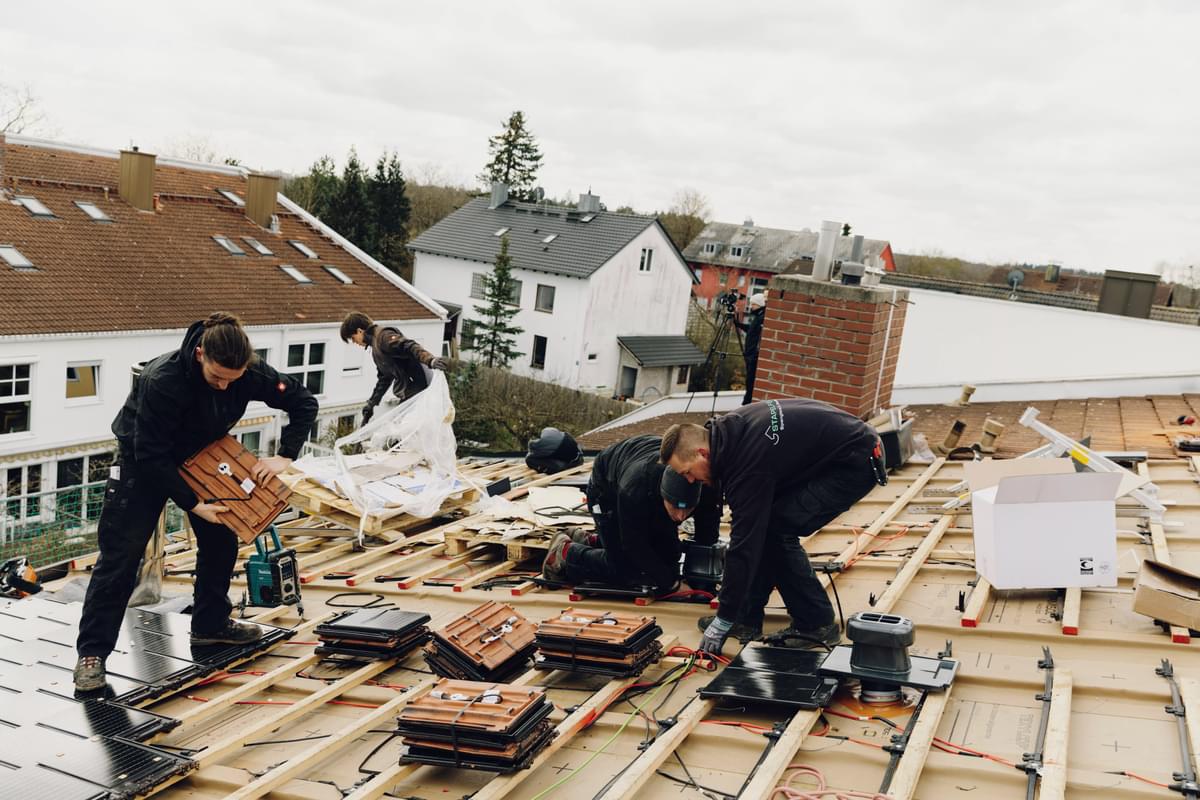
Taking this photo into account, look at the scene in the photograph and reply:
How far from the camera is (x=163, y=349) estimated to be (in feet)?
58.6

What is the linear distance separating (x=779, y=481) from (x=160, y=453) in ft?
8.80

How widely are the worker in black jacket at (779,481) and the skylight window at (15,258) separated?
52.9 ft

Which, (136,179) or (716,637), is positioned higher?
(136,179)

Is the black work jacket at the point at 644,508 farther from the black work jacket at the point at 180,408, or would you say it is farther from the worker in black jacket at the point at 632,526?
the black work jacket at the point at 180,408

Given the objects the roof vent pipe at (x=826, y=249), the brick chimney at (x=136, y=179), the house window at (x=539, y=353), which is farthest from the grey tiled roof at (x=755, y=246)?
the roof vent pipe at (x=826, y=249)

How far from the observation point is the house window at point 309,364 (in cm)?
2089

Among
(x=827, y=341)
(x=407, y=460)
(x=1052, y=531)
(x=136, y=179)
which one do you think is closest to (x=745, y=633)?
(x=1052, y=531)

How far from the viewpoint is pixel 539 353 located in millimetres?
31922

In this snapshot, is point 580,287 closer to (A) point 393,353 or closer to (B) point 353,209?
(B) point 353,209

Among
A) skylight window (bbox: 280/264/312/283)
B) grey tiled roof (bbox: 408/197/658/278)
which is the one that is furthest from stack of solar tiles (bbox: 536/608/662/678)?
grey tiled roof (bbox: 408/197/658/278)

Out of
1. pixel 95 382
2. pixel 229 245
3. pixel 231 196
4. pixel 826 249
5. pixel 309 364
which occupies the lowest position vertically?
pixel 95 382

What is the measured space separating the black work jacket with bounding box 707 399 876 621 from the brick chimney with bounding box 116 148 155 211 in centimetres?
2002

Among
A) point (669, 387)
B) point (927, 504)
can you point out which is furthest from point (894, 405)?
point (669, 387)

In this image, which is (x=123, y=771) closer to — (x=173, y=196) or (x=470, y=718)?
(x=470, y=718)
